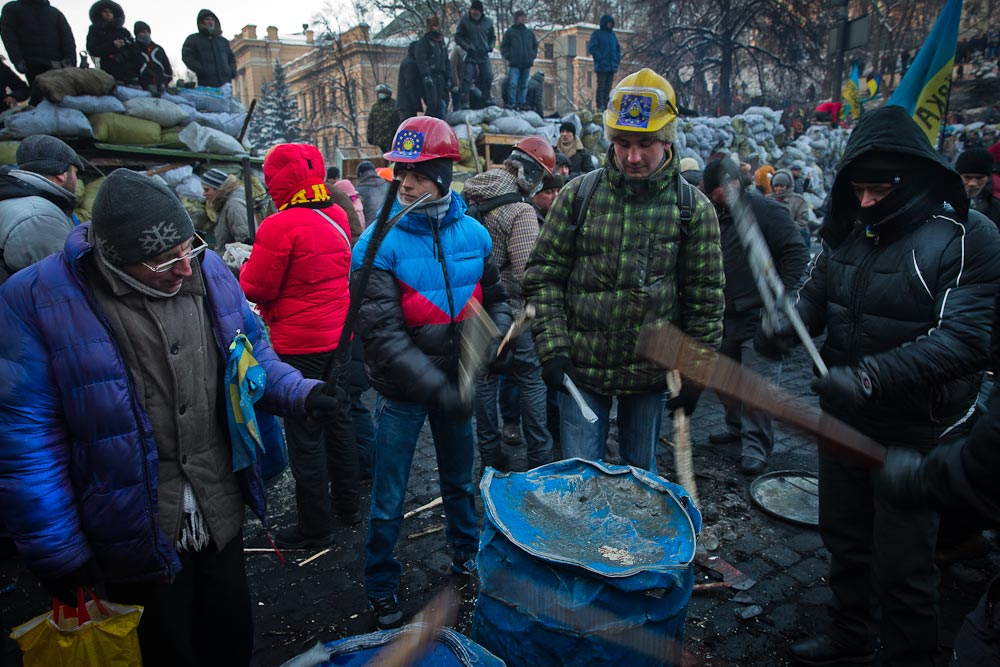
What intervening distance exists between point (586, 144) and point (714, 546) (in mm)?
13436

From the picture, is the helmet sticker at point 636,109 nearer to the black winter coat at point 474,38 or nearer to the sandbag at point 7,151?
the sandbag at point 7,151

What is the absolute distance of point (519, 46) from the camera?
16.3m

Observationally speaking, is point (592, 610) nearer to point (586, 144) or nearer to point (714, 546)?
point (714, 546)

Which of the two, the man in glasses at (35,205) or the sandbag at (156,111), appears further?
the sandbag at (156,111)

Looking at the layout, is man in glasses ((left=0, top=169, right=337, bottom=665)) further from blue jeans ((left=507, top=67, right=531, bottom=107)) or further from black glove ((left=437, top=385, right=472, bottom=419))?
blue jeans ((left=507, top=67, right=531, bottom=107))

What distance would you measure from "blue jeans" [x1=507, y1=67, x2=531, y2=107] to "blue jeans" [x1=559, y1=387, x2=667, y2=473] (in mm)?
14641

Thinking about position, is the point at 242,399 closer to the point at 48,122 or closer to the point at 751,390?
the point at 751,390

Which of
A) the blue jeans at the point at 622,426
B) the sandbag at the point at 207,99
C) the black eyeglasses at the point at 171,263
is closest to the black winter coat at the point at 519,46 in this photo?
the sandbag at the point at 207,99

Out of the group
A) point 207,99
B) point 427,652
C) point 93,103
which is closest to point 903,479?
point 427,652

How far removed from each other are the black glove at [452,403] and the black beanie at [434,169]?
945 mm

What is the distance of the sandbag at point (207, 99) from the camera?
10766 mm

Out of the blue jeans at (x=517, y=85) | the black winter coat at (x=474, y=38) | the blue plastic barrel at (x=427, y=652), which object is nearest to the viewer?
the blue plastic barrel at (x=427, y=652)

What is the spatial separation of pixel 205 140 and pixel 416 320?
8.45 metres

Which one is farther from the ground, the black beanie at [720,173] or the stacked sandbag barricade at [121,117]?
the stacked sandbag barricade at [121,117]
